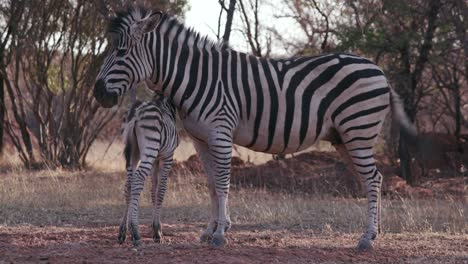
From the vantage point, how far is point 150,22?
7.67m

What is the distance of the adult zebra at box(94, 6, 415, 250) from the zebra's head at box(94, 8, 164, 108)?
10 mm

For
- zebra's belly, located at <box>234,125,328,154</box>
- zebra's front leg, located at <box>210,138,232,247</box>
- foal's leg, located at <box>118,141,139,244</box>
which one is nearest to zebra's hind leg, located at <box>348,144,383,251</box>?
zebra's belly, located at <box>234,125,328,154</box>

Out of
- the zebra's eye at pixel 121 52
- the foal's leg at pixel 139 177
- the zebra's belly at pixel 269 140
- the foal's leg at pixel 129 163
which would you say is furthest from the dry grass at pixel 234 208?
the zebra's eye at pixel 121 52

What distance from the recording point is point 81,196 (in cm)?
1180

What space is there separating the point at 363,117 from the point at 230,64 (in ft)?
5.03

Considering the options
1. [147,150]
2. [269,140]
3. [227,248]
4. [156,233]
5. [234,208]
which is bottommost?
[227,248]

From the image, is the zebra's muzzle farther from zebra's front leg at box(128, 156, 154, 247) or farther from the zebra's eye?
zebra's front leg at box(128, 156, 154, 247)

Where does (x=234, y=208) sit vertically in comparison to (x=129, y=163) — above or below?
below

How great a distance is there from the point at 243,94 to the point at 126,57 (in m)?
1.28

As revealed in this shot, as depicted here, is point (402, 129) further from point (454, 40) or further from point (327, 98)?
point (454, 40)

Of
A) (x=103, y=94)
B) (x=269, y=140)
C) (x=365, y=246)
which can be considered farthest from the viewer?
(x=269, y=140)

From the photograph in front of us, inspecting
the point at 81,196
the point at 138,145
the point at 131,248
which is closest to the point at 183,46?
the point at 138,145

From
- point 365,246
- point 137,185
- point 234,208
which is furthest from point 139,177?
→ point 234,208

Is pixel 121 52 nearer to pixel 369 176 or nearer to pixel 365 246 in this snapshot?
pixel 369 176
